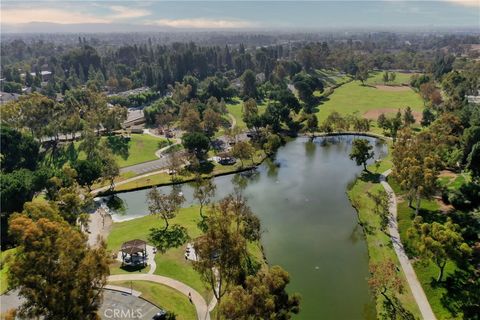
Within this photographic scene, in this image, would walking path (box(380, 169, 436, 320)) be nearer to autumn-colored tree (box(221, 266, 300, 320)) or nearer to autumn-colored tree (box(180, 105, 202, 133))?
autumn-colored tree (box(221, 266, 300, 320))

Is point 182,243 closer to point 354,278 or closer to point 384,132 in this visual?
point 354,278

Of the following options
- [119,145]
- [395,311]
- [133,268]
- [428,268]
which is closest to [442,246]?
[428,268]

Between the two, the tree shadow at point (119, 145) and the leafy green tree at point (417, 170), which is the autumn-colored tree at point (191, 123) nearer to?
the tree shadow at point (119, 145)

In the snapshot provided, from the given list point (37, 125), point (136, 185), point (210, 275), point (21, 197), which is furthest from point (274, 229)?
point (37, 125)

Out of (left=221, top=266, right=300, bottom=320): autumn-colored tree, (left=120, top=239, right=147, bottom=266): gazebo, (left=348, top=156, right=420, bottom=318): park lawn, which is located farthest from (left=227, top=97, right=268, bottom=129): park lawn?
(left=221, top=266, right=300, bottom=320): autumn-colored tree

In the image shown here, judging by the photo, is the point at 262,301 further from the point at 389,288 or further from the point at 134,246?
the point at 134,246

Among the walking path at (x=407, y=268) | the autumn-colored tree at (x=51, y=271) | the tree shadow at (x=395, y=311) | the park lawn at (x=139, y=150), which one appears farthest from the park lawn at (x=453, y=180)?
the park lawn at (x=139, y=150)
